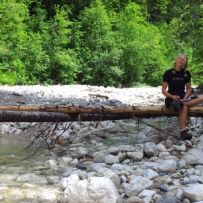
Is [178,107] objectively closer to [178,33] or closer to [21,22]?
[178,33]

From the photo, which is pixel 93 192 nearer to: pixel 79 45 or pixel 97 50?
pixel 97 50

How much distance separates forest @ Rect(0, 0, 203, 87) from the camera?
2473 cm

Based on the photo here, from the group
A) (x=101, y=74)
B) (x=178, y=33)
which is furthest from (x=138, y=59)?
(x=178, y=33)

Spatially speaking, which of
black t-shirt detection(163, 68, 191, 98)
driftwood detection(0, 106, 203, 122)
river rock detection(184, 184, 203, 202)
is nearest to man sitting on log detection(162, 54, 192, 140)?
black t-shirt detection(163, 68, 191, 98)

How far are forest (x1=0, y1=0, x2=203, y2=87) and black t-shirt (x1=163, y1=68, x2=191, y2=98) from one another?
13.5 metres

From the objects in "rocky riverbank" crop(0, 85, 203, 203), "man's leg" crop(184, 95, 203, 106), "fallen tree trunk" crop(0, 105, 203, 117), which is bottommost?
"rocky riverbank" crop(0, 85, 203, 203)

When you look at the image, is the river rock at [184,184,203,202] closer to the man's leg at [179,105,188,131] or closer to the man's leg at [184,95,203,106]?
the man's leg at [179,105,188,131]

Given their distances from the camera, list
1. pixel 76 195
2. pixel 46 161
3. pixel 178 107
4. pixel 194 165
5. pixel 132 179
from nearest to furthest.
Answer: pixel 76 195 → pixel 132 179 → pixel 194 165 → pixel 46 161 → pixel 178 107

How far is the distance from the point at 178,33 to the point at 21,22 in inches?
596

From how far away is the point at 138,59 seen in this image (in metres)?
29.2

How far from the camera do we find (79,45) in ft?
94.1

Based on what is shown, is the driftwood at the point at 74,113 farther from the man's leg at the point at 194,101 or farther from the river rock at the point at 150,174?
the river rock at the point at 150,174

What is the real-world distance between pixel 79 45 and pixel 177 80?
20369 millimetres

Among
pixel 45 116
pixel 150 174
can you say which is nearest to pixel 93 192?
pixel 150 174
